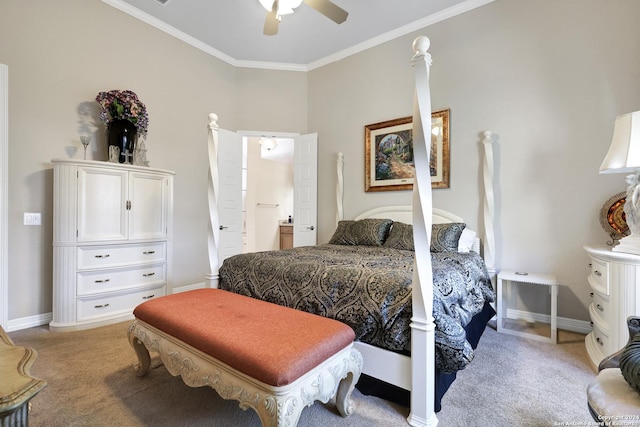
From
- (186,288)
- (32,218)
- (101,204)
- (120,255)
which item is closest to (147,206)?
(101,204)

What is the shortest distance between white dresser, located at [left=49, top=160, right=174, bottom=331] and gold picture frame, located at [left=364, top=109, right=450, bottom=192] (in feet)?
8.30

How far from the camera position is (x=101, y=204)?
2.75m

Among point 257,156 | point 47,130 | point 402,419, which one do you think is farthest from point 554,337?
point 257,156

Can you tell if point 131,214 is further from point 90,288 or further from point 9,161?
point 9,161

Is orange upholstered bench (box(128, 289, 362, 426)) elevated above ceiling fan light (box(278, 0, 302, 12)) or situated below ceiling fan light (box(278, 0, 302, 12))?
below

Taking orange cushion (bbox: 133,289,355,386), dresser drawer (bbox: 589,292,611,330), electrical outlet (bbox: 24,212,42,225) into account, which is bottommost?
dresser drawer (bbox: 589,292,611,330)

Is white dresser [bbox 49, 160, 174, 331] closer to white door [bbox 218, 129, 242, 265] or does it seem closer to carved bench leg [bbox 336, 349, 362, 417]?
white door [bbox 218, 129, 242, 265]

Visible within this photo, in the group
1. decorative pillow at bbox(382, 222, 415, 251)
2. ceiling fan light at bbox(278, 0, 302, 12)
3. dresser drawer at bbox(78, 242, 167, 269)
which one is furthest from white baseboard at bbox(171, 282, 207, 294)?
ceiling fan light at bbox(278, 0, 302, 12)

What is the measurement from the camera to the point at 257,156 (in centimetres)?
645

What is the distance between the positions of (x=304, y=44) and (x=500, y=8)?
2.33m

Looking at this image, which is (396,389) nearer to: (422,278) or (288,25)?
(422,278)

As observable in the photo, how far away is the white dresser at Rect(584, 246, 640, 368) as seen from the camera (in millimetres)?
1774

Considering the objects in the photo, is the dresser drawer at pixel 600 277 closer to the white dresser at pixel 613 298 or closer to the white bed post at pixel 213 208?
the white dresser at pixel 613 298

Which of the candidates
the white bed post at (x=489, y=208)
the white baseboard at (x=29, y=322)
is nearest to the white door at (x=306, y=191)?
the white bed post at (x=489, y=208)
